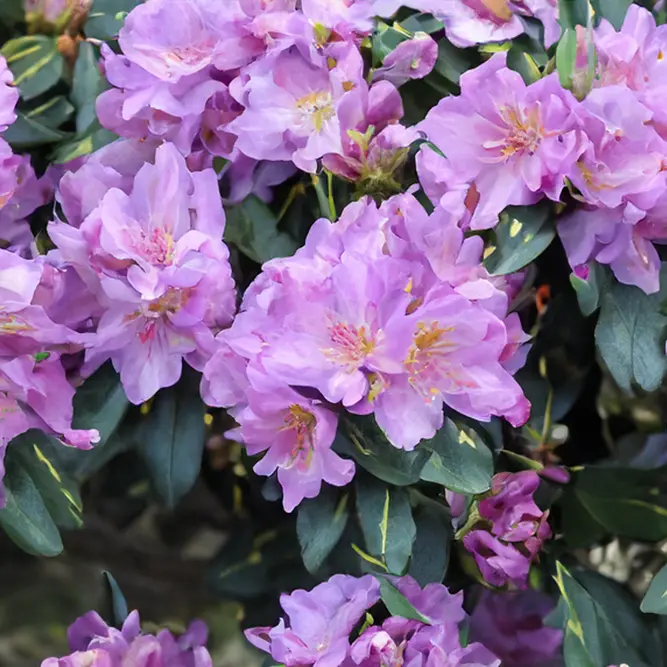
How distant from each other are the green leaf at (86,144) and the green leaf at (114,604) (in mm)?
334

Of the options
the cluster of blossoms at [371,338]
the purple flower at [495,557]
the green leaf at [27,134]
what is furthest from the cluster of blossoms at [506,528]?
the green leaf at [27,134]

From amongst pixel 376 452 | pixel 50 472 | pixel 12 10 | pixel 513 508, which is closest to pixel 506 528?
pixel 513 508

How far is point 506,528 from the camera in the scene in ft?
2.00

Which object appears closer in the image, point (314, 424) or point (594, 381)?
point (314, 424)

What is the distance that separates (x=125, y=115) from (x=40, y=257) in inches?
4.6

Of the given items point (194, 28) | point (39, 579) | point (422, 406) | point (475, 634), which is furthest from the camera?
point (39, 579)

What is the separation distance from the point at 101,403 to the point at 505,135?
0.34 m

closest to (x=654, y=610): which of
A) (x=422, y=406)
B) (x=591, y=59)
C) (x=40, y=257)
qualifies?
(x=422, y=406)

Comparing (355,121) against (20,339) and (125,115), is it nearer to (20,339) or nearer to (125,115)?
(125,115)

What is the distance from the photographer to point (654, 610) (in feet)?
1.79

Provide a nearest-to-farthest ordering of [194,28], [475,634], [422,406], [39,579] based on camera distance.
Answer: [422,406]
[194,28]
[475,634]
[39,579]

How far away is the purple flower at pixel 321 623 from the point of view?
54 centimetres

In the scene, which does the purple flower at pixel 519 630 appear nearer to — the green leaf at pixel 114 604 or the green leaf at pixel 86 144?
the green leaf at pixel 114 604

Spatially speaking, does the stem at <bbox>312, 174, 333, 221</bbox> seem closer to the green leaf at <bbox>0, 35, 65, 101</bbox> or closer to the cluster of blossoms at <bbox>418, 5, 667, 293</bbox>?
the cluster of blossoms at <bbox>418, 5, 667, 293</bbox>
